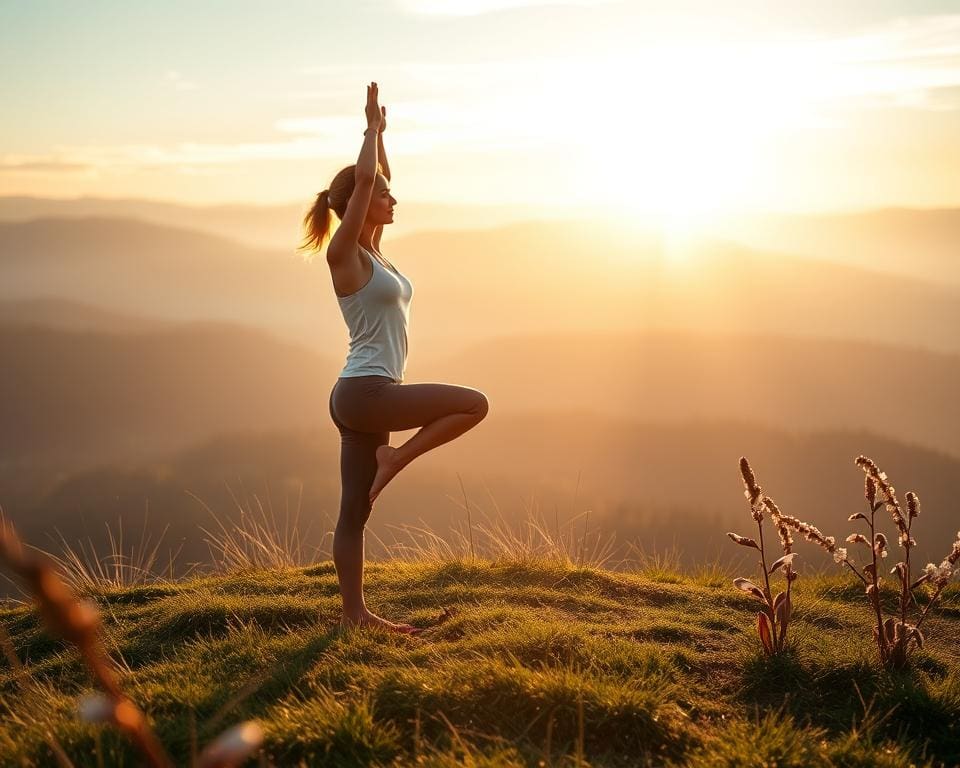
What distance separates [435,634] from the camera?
21.6 ft

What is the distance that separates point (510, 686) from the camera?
197 inches

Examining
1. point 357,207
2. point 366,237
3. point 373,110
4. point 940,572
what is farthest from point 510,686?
point 373,110

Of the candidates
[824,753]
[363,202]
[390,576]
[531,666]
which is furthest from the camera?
[390,576]

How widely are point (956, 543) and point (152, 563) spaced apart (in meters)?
8.03

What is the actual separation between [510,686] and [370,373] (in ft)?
7.35

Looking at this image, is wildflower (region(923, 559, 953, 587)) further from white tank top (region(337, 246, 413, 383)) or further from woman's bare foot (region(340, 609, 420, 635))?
white tank top (region(337, 246, 413, 383))

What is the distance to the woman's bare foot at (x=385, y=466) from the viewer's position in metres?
6.39

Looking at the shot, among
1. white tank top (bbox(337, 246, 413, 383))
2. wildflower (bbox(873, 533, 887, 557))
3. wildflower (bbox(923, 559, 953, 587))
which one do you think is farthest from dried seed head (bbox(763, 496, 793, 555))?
white tank top (bbox(337, 246, 413, 383))

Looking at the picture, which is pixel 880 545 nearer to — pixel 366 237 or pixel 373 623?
pixel 373 623

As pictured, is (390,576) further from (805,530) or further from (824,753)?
(824,753)

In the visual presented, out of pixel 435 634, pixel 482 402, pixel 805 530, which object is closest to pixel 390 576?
pixel 435 634

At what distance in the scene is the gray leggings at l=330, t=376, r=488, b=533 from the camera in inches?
247

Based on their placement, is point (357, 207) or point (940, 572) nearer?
point (940, 572)

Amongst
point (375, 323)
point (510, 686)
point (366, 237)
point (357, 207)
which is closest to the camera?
point (510, 686)
